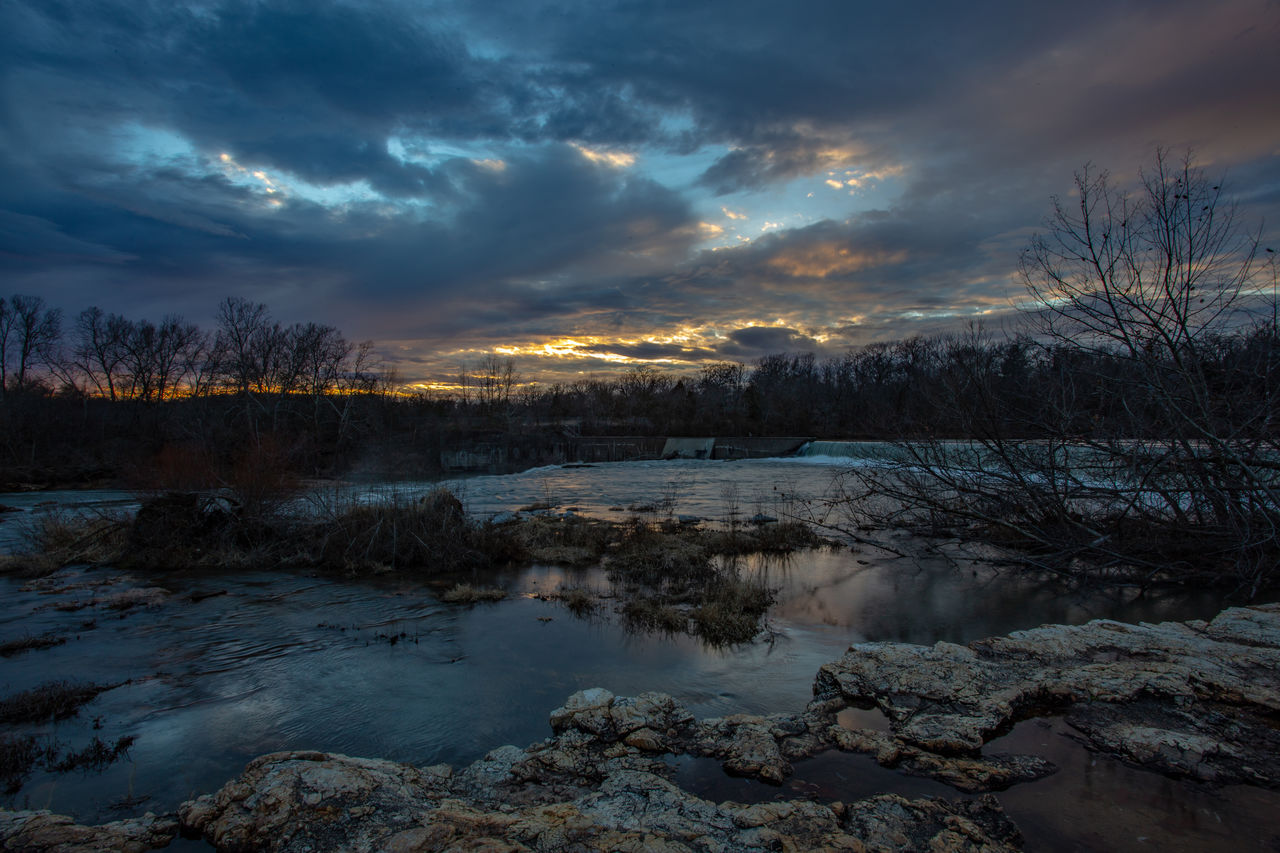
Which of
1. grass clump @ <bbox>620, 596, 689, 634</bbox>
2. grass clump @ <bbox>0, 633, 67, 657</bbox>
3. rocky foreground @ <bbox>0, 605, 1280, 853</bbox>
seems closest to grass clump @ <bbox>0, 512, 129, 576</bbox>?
grass clump @ <bbox>0, 633, 67, 657</bbox>

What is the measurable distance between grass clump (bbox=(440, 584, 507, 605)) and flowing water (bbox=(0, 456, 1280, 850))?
10.8 inches

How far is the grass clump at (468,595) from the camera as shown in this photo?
10.1 metres

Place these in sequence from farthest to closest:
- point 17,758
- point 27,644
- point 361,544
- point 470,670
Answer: point 361,544
point 27,644
point 470,670
point 17,758

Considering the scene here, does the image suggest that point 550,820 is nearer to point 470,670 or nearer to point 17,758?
point 470,670

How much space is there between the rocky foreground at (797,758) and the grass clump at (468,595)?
17.6ft

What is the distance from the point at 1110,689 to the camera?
4910 millimetres

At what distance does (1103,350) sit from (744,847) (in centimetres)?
922

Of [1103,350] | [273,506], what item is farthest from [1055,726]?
[273,506]

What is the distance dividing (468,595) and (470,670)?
3136mm

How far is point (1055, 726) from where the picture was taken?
4.55m

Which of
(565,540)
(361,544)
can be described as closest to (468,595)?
(361,544)

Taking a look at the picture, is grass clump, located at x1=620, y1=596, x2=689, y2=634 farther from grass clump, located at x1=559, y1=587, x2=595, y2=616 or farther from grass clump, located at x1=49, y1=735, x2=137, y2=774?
grass clump, located at x1=49, y1=735, x2=137, y2=774

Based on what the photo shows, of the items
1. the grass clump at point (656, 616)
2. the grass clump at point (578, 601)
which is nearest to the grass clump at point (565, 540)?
the grass clump at point (578, 601)

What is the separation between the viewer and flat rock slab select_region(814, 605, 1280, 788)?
13.4ft
